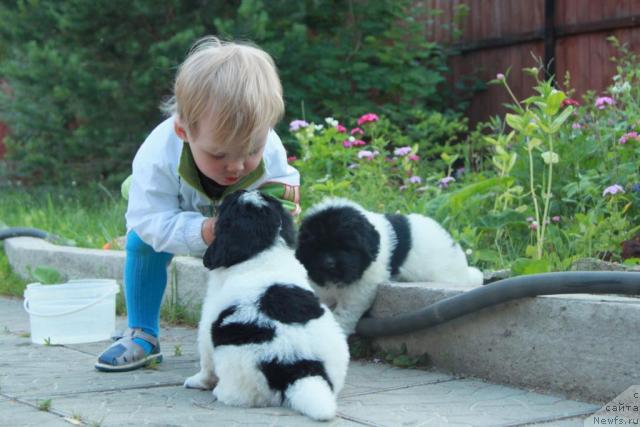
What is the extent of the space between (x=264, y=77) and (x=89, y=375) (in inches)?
60.9

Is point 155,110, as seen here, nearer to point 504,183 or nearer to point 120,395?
point 504,183

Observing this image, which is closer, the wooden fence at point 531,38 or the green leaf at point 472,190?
the green leaf at point 472,190

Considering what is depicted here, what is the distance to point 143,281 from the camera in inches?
158

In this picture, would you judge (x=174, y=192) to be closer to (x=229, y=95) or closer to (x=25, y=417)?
(x=229, y=95)

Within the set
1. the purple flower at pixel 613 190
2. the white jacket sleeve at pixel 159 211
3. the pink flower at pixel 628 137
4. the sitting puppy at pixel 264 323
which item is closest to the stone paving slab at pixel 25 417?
the sitting puppy at pixel 264 323

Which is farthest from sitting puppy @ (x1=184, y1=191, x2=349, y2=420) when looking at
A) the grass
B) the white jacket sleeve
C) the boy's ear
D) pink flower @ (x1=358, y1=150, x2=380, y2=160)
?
the grass

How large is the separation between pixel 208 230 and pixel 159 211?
334 mm

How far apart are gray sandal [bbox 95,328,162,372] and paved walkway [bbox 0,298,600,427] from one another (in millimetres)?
47

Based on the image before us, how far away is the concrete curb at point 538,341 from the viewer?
128 inches

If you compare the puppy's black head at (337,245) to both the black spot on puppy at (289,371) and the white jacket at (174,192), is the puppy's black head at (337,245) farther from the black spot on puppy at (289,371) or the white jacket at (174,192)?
the black spot on puppy at (289,371)

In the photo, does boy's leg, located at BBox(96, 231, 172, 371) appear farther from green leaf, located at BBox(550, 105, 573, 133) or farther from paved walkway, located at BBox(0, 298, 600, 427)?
green leaf, located at BBox(550, 105, 573, 133)

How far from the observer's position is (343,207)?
163 inches

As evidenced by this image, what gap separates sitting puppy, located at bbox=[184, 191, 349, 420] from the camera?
119 inches

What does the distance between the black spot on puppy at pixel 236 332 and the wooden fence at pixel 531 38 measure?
672 cm
